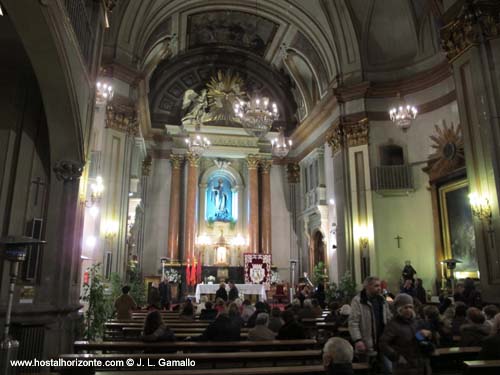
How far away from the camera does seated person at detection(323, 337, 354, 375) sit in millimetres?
2809

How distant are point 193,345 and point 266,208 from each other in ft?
47.9

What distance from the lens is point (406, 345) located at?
3.20 meters

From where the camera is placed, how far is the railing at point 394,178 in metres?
12.7

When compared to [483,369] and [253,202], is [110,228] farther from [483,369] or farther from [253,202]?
[483,369]

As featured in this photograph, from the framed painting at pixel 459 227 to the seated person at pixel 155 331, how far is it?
8.86 meters

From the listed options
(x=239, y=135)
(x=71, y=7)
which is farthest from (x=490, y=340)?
(x=239, y=135)

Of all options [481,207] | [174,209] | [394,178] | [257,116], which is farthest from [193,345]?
[174,209]

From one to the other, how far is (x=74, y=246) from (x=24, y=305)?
3.46 ft

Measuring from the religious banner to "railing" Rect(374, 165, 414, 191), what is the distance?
6.12m

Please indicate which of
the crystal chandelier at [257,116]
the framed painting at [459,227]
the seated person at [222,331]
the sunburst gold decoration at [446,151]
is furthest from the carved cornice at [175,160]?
the seated person at [222,331]

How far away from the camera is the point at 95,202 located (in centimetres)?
966

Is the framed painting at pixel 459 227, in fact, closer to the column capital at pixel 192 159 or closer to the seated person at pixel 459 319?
the seated person at pixel 459 319

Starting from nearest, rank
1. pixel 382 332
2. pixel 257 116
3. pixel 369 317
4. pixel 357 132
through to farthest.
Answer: pixel 382 332 < pixel 369 317 < pixel 257 116 < pixel 357 132

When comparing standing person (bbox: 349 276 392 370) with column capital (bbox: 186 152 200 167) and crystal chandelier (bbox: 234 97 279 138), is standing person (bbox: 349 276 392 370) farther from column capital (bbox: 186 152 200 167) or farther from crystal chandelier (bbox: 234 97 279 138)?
column capital (bbox: 186 152 200 167)
